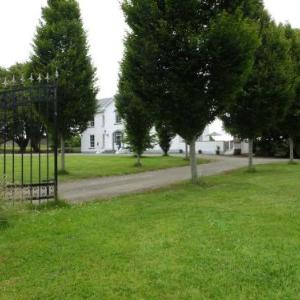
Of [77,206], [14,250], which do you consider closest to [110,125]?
[77,206]

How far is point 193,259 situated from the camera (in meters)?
5.87

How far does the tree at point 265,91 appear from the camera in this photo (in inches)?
810

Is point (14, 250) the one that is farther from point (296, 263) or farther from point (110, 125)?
point (110, 125)

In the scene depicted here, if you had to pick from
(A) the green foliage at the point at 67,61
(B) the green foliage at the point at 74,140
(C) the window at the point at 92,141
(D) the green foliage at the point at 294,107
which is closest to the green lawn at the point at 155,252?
(A) the green foliage at the point at 67,61

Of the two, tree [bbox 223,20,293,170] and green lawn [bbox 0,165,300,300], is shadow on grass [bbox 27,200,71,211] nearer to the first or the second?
green lawn [bbox 0,165,300,300]

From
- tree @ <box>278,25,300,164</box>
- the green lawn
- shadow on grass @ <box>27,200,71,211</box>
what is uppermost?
tree @ <box>278,25,300,164</box>

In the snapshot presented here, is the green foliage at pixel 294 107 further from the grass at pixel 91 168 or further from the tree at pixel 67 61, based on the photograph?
the tree at pixel 67 61

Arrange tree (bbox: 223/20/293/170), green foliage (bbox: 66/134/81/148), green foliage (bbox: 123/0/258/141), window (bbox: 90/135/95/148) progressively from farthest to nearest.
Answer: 1. window (bbox: 90/135/95/148)
2. green foliage (bbox: 66/134/81/148)
3. tree (bbox: 223/20/293/170)
4. green foliage (bbox: 123/0/258/141)

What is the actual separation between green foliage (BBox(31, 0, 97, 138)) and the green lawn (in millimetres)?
10672

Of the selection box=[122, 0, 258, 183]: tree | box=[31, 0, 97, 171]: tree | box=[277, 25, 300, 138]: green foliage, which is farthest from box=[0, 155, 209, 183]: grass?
box=[277, 25, 300, 138]: green foliage

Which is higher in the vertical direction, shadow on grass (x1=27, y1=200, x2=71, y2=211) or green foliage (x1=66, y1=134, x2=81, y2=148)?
green foliage (x1=66, y1=134, x2=81, y2=148)

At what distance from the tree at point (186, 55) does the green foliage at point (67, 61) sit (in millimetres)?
6321

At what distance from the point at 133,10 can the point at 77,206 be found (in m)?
6.78

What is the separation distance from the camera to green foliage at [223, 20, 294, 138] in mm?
20562
